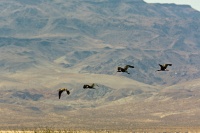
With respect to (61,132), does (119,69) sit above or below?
above

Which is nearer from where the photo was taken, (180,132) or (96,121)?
(180,132)

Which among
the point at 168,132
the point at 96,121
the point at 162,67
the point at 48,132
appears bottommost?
the point at 48,132

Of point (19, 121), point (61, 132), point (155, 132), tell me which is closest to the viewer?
point (61, 132)

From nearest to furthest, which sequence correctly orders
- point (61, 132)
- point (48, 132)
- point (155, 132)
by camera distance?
point (48, 132) < point (61, 132) < point (155, 132)

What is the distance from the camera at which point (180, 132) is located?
5659 inches

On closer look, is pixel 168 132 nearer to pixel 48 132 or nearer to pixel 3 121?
pixel 3 121

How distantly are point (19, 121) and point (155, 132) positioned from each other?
68121 millimetres

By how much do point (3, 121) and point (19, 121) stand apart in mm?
5493

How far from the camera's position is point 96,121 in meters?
198

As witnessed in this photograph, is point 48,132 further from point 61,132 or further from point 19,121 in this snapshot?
point 19,121

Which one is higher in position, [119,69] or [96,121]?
[96,121]

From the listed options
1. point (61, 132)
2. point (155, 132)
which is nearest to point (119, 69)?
point (61, 132)

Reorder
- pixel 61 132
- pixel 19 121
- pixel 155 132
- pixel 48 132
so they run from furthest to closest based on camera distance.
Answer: pixel 19 121, pixel 155 132, pixel 61 132, pixel 48 132

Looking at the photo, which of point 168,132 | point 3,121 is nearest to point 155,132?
point 168,132
